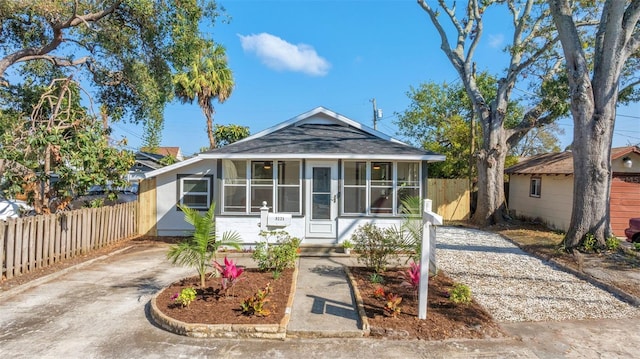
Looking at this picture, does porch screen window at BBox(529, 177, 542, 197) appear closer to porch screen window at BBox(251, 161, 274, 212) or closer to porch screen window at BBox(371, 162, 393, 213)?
porch screen window at BBox(371, 162, 393, 213)

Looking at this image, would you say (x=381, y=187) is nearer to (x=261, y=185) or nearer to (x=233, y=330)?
(x=261, y=185)

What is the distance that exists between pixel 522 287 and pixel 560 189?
9.23 meters

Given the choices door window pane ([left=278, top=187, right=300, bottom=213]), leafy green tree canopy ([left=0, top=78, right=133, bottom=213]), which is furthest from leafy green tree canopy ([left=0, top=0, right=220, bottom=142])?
door window pane ([left=278, top=187, right=300, bottom=213])

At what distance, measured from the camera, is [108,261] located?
8773mm

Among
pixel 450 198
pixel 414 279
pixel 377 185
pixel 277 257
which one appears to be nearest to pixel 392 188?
pixel 377 185

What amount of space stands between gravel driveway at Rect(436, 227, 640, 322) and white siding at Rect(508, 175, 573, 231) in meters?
4.72

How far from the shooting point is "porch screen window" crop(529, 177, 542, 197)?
1568 centimetres

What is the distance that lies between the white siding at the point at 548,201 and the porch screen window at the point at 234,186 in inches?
472

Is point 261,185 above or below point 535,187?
below

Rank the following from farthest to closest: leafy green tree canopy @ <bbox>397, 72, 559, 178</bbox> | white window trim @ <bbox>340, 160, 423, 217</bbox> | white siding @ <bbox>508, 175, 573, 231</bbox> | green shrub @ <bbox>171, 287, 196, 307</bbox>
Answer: leafy green tree canopy @ <bbox>397, 72, 559, 178</bbox> → white siding @ <bbox>508, 175, 573, 231</bbox> → white window trim @ <bbox>340, 160, 423, 217</bbox> → green shrub @ <bbox>171, 287, 196, 307</bbox>

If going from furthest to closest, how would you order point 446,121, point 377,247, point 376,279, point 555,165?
point 446,121
point 555,165
point 377,247
point 376,279

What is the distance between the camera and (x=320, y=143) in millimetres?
10609

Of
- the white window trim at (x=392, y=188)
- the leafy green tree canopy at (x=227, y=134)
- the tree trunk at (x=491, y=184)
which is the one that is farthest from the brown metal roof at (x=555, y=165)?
the leafy green tree canopy at (x=227, y=134)

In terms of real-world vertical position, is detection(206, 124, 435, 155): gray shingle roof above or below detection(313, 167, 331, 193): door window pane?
above
